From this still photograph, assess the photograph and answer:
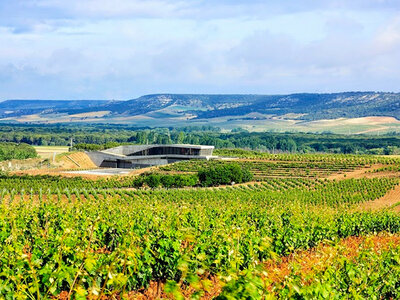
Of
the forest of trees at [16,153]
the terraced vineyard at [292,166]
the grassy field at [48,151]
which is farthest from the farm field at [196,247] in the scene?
the grassy field at [48,151]

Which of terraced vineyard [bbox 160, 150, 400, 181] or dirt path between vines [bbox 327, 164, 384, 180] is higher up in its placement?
terraced vineyard [bbox 160, 150, 400, 181]

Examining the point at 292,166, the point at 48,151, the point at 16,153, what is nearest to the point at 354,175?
the point at 292,166

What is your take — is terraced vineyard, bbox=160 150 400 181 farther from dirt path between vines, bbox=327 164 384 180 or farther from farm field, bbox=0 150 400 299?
farm field, bbox=0 150 400 299

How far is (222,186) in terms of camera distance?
71.3 m

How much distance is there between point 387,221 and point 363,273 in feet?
64.0

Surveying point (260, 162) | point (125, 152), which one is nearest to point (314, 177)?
point (260, 162)

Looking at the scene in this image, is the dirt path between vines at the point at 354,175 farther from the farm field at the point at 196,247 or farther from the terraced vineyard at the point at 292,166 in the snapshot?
the farm field at the point at 196,247

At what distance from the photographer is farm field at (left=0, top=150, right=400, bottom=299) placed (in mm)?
8570

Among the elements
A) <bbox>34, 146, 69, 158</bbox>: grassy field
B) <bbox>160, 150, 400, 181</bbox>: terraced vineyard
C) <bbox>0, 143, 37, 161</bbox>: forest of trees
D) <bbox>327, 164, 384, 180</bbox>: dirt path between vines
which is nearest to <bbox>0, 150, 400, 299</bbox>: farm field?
<bbox>327, 164, 384, 180</bbox>: dirt path between vines

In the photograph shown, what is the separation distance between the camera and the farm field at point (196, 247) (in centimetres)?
857

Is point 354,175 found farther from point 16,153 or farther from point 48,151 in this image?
point 48,151

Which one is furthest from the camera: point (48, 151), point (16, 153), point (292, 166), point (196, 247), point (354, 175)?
point (48, 151)

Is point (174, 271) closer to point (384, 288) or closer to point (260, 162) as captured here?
point (384, 288)

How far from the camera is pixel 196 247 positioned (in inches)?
607
